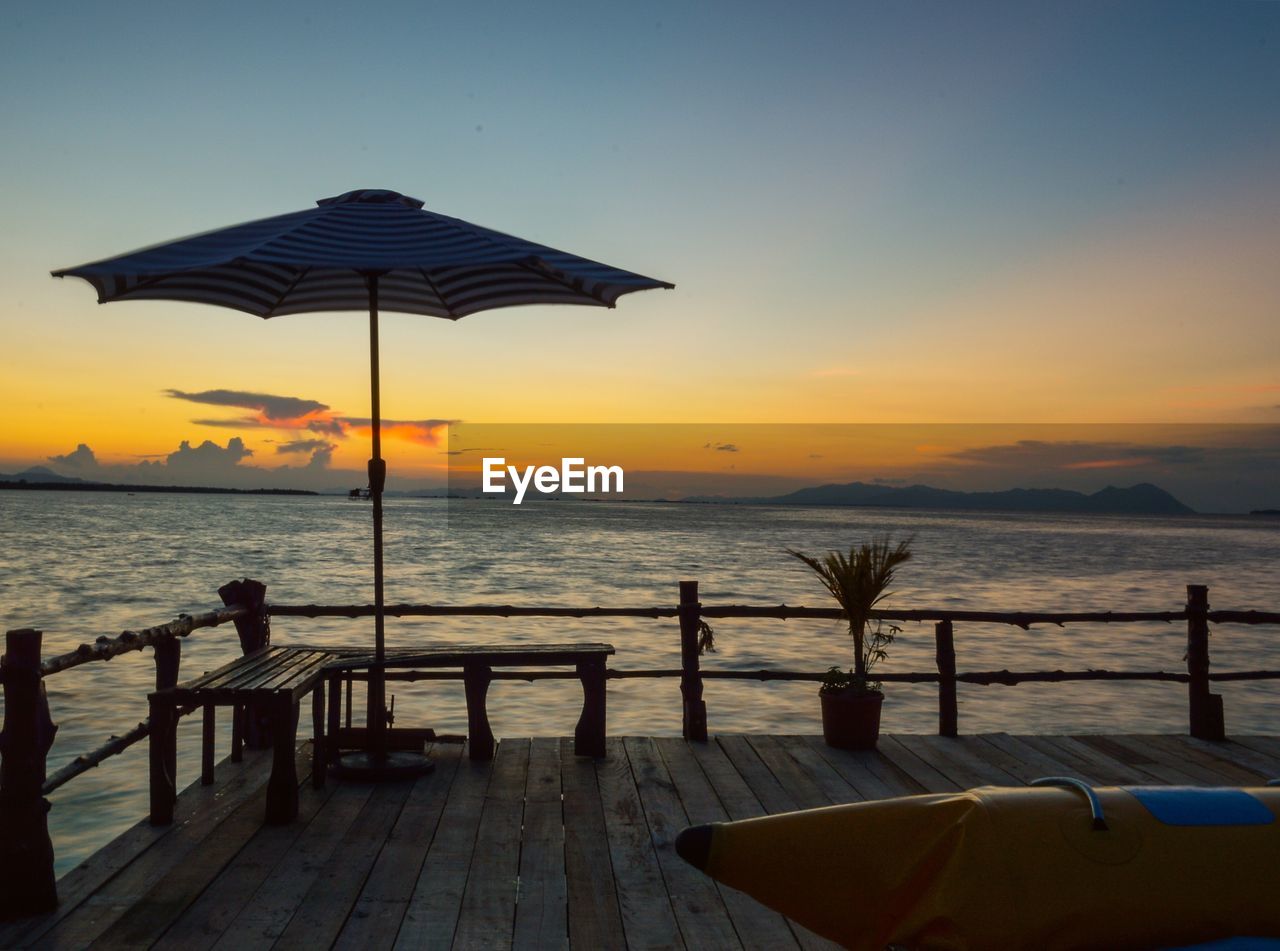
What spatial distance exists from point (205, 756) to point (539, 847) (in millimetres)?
1945

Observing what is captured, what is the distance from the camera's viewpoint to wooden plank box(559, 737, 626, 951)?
3.44 meters

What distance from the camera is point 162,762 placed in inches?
183

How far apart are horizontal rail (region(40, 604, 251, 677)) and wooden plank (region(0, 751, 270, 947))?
75cm

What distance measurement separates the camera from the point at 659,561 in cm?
4303

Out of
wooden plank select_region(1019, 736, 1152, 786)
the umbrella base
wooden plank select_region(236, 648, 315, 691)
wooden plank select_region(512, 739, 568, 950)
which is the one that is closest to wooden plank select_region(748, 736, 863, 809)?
wooden plank select_region(512, 739, 568, 950)

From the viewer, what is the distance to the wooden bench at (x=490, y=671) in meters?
5.56

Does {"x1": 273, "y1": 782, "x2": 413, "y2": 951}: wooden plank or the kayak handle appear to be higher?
the kayak handle

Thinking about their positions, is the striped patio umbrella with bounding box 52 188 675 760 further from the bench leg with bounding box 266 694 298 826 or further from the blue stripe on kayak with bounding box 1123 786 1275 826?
the blue stripe on kayak with bounding box 1123 786 1275 826

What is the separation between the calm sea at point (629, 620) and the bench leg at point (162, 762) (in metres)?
2.19

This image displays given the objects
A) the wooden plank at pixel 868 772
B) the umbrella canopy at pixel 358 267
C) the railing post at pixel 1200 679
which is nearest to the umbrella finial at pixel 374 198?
the umbrella canopy at pixel 358 267

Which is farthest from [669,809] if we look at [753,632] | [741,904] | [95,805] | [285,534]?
[285,534]

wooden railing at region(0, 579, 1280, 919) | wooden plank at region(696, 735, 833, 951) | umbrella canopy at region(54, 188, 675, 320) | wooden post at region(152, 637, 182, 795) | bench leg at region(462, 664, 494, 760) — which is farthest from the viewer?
bench leg at region(462, 664, 494, 760)

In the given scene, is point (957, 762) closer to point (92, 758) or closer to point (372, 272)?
point (372, 272)

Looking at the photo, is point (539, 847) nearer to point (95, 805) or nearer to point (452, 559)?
point (95, 805)
